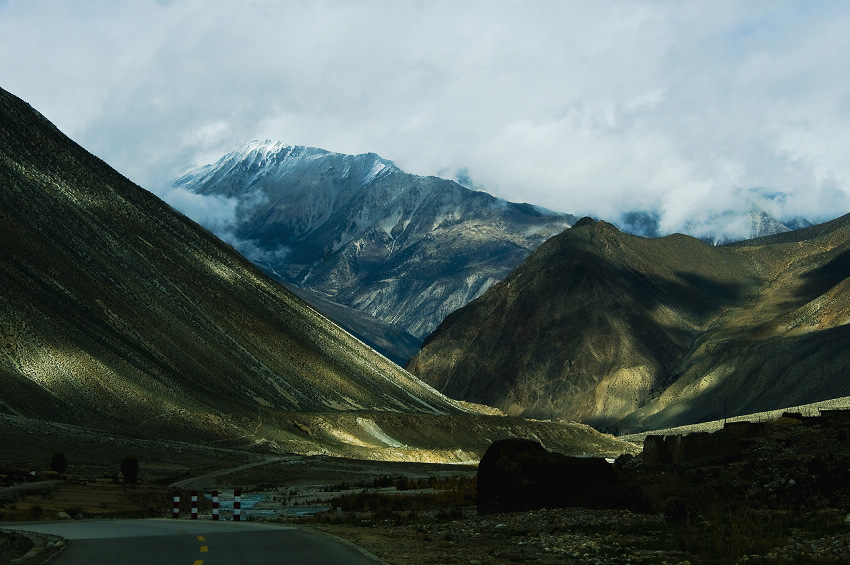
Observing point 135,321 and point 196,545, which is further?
point 135,321

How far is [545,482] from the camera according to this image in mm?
30406

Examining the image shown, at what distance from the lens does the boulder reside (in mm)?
28797

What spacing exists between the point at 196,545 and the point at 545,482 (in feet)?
37.9

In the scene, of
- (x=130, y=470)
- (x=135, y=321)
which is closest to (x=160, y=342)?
(x=135, y=321)

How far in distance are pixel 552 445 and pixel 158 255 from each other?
58413mm

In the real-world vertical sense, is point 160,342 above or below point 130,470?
above

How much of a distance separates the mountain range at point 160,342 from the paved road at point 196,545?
2366 inches

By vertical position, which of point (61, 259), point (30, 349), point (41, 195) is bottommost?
point (30, 349)

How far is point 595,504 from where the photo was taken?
2892 cm

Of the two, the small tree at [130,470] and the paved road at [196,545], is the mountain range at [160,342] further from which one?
the paved road at [196,545]

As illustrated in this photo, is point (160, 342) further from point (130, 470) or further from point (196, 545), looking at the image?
point (196, 545)

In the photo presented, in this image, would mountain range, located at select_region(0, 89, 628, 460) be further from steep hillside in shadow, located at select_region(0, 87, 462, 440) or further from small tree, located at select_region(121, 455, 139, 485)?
small tree, located at select_region(121, 455, 139, 485)

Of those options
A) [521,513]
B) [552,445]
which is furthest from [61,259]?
[521,513]

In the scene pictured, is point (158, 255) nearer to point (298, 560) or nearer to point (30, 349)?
point (30, 349)
